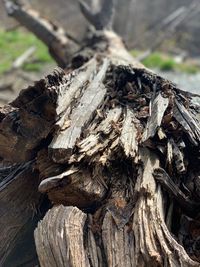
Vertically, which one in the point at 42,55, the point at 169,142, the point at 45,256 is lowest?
the point at 45,256

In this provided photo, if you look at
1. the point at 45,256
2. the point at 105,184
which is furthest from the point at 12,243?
the point at 105,184

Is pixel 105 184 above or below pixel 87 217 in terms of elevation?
above

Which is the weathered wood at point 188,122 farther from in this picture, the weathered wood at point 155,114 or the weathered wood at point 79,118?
the weathered wood at point 79,118

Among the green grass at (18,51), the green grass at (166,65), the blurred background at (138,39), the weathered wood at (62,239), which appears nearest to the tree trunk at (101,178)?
the weathered wood at (62,239)

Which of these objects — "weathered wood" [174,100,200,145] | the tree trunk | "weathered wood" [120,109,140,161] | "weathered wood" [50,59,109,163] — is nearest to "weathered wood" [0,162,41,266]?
the tree trunk

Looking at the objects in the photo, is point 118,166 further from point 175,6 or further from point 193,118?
point 175,6

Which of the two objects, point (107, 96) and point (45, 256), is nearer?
point (45, 256)

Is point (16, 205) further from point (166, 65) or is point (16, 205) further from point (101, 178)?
point (166, 65)
